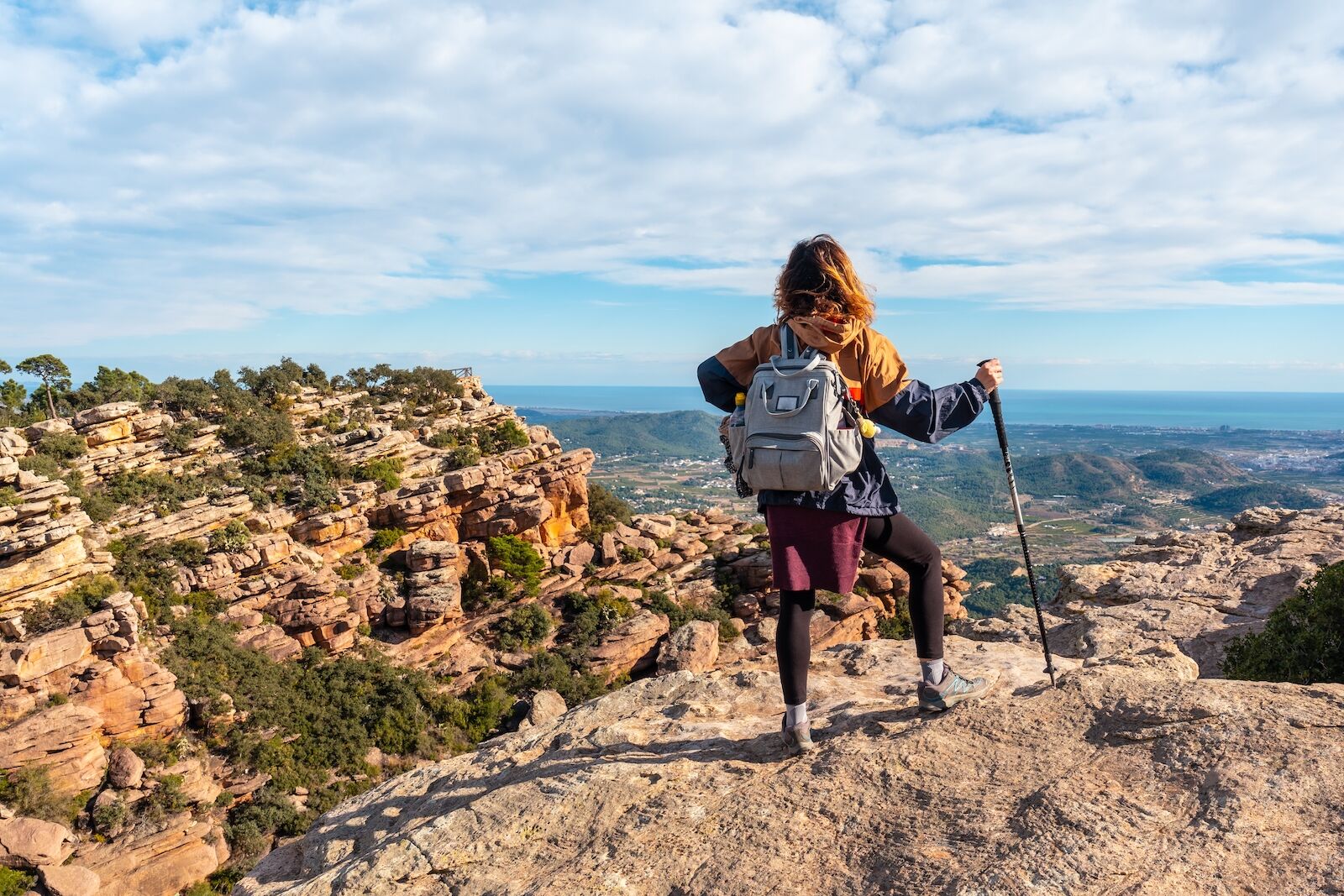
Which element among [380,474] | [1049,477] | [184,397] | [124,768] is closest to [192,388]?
[184,397]

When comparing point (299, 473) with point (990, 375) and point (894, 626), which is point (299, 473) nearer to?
point (894, 626)

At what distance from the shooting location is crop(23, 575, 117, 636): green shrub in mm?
17359

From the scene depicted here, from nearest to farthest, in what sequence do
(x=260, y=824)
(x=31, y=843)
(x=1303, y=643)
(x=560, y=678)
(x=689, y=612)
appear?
(x=1303, y=643), (x=31, y=843), (x=260, y=824), (x=560, y=678), (x=689, y=612)

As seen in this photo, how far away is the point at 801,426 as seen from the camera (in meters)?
3.51

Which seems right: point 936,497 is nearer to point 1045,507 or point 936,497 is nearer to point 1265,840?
point 1045,507

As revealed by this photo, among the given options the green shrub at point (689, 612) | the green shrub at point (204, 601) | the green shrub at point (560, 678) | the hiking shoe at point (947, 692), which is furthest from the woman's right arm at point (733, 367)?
the green shrub at point (204, 601)

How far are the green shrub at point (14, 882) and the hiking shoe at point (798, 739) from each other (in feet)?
52.6

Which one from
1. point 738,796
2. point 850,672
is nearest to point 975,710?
point 738,796

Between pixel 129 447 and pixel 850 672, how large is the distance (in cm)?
2743

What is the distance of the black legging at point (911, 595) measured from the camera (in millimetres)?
4035

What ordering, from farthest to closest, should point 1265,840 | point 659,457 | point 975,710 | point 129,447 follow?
point 659,457
point 129,447
point 975,710
point 1265,840

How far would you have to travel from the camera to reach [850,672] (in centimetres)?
664

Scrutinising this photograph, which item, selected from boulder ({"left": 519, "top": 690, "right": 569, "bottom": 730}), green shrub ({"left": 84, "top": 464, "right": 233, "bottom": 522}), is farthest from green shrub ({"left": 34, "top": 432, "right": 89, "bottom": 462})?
boulder ({"left": 519, "top": 690, "right": 569, "bottom": 730})

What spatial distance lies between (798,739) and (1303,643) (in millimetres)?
6030
